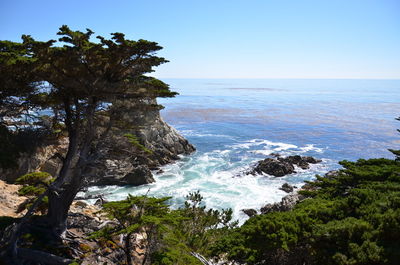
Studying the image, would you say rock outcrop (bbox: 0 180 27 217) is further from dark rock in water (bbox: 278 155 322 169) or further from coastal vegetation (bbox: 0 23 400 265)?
dark rock in water (bbox: 278 155 322 169)

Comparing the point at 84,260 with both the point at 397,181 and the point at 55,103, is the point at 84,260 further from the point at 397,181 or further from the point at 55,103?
the point at 397,181

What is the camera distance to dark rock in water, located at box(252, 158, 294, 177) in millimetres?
30078

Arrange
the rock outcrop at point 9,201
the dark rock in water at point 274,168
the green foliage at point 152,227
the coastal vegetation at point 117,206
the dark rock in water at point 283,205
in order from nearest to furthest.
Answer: the green foliage at point 152,227
the coastal vegetation at point 117,206
the rock outcrop at point 9,201
the dark rock in water at point 283,205
the dark rock in water at point 274,168

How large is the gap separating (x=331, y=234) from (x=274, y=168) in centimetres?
2248

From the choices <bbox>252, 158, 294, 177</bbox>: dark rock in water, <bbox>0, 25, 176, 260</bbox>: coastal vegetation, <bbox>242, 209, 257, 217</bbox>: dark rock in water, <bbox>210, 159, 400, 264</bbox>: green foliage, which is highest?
<bbox>0, 25, 176, 260</bbox>: coastal vegetation

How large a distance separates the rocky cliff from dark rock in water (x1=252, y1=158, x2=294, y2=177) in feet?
34.3

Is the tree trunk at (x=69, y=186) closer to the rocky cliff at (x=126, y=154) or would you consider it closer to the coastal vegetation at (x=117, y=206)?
the coastal vegetation at (x=117, y=206)

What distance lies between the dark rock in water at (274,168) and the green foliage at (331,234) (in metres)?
18.3

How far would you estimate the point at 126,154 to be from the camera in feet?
37.6

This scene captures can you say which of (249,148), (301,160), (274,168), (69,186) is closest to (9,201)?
(69,186)

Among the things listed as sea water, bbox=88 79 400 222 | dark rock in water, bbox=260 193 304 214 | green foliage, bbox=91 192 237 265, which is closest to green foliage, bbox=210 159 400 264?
green foliage, bbox=91 192 237 265

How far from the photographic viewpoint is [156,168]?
30.6m

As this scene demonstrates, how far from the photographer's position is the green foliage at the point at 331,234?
7.89 metres

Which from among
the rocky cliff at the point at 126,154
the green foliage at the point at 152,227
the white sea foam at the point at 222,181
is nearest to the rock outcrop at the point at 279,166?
the white sea foam at the point at 222,181
